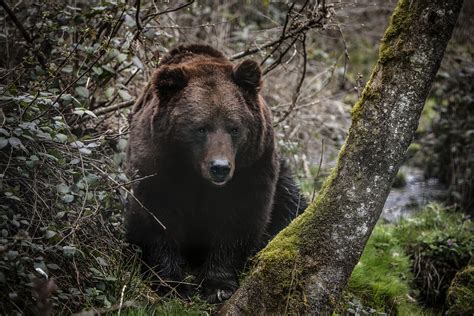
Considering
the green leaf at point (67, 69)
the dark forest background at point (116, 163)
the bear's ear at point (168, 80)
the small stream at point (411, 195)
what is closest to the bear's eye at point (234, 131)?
the bear's ear at point (168, 80)

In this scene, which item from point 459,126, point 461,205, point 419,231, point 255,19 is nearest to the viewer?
point 419,231

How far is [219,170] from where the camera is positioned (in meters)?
4.60

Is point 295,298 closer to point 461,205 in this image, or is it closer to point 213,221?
point 213,221

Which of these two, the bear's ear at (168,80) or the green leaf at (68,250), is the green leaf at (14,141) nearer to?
the green leaf at (68,250)

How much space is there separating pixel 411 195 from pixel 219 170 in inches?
197

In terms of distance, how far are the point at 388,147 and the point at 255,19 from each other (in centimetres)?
896

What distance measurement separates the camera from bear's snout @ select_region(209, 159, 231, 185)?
15.1 ft

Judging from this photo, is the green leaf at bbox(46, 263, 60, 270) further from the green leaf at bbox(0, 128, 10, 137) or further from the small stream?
the small stream

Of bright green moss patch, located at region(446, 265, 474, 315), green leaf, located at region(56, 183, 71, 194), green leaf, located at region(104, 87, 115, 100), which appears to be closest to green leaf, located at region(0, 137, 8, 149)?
green leaf, located at region(56, 183, 71, 194)

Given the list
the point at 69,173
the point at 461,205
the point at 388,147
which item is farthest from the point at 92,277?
the point at 461,205

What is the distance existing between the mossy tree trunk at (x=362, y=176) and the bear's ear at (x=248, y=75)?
122 cm

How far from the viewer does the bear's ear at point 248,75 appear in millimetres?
4957

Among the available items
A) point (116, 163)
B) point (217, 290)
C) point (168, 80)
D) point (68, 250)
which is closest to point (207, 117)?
point (168, 80)

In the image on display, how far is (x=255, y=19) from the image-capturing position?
40.5ft
